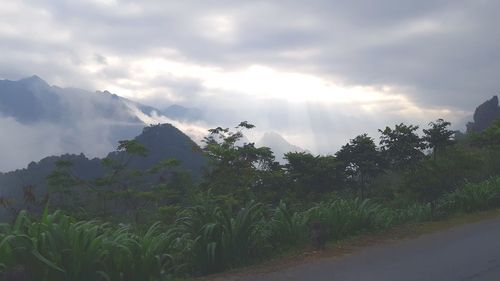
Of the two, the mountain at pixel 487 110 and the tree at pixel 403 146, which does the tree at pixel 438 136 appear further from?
the mountain at pixel 487 110

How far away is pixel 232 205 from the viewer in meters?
11.2

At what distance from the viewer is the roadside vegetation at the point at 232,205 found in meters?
5.39

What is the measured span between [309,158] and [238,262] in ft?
35.9

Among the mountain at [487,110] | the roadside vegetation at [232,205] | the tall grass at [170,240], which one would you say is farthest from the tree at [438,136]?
the mountain at [487,110]

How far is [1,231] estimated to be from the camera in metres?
5.39

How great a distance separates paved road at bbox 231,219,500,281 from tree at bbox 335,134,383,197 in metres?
8.16

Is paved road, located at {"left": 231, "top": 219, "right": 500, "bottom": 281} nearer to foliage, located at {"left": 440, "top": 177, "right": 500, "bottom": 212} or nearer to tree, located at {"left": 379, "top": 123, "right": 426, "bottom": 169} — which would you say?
foliage, located at {"left": 440, "top": 177, "right": 500, "bottom": 212}

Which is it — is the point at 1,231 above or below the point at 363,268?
above

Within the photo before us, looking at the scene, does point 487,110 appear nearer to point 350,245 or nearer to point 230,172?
point 230,172

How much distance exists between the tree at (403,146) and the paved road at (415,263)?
Result: 24.8 ft

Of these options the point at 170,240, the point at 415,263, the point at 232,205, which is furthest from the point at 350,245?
the point at 232,205

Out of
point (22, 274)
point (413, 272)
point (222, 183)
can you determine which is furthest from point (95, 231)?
point (222, 183)

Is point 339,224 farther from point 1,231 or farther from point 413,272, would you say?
point 1,231

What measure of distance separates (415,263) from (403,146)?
982 cm
